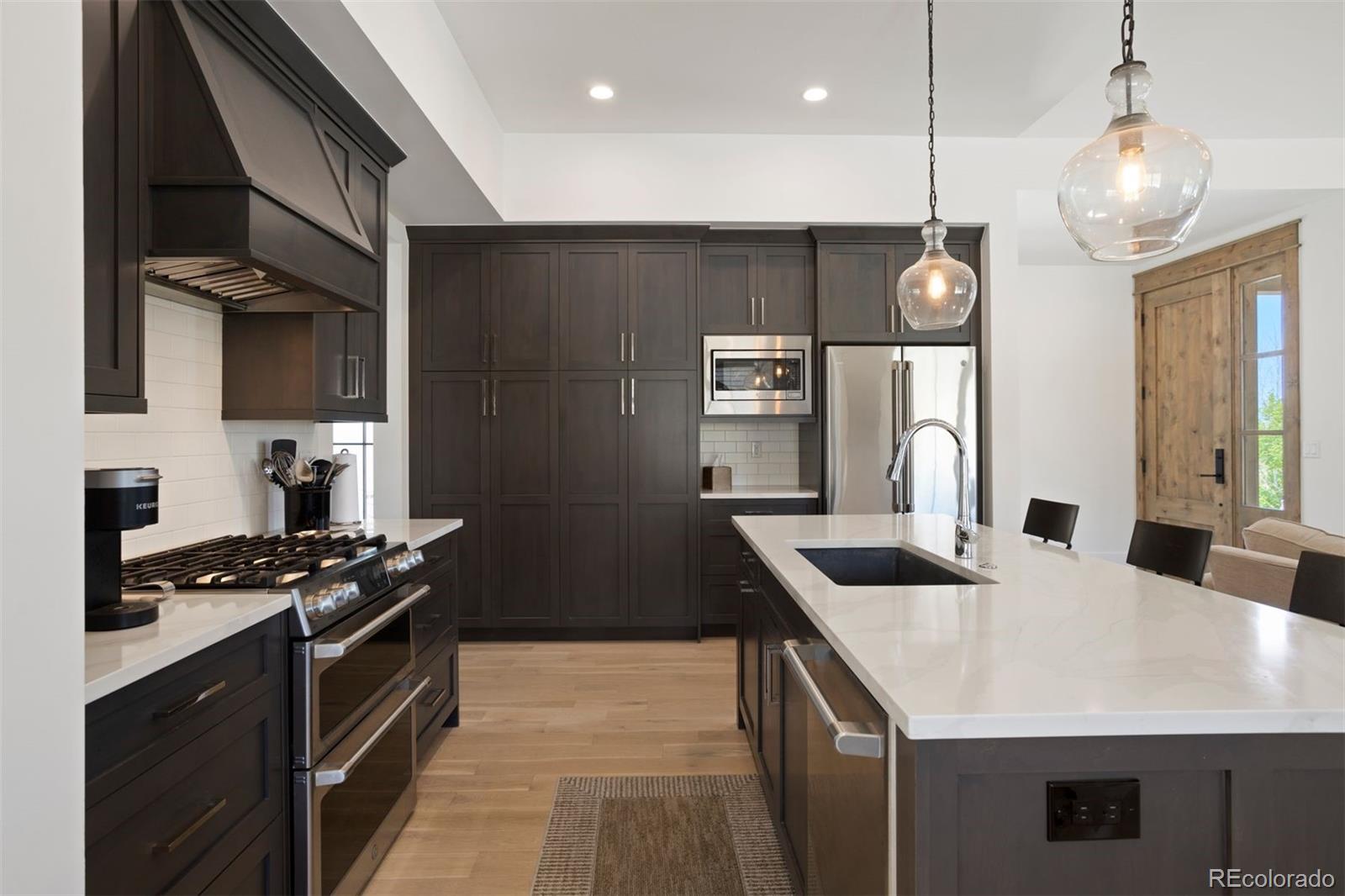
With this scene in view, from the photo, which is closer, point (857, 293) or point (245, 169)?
point (245, 169)

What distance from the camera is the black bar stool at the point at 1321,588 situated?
1.45m

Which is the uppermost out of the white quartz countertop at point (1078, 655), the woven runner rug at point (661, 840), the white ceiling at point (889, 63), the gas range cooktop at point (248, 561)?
the white ceiling at point (889, 63)

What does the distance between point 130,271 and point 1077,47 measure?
388 cm

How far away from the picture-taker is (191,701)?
1.31m

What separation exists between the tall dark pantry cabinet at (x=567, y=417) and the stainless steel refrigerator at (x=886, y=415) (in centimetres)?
89

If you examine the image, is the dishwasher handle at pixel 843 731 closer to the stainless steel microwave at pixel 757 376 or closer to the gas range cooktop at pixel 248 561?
the gas range cooktop at pixel 248 561

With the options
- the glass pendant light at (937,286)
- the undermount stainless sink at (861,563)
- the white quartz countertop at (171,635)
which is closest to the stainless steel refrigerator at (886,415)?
the glass pendant light at (937,286)

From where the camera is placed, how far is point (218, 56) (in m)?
1.97

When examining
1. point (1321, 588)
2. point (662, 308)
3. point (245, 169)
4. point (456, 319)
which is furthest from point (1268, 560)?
point (456, 319)

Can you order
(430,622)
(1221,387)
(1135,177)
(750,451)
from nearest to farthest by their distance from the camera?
1. (1135,177)
2. (430,622)
3. (750,451)
4. (1221,387)

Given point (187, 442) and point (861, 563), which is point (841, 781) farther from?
point (187, 442)

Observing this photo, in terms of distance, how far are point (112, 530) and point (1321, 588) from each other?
2479 mm

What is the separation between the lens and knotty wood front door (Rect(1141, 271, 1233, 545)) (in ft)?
18.5

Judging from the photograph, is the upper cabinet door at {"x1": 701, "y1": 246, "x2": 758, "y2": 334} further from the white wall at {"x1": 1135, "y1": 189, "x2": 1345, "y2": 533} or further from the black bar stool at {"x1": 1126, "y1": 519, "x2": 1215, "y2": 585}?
the white wall at {"x1": 1135, "y1": 189, "x2": 1345, "y2": 533}
